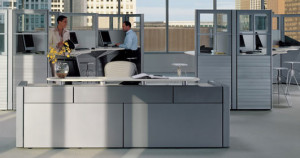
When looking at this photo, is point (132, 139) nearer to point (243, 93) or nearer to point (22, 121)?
point (22, 121)

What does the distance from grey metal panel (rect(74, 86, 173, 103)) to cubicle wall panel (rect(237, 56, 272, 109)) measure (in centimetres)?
353

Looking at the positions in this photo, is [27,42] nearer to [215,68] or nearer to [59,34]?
[59,34]

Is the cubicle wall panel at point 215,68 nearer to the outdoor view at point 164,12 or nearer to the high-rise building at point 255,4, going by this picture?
the outdoor view at point 164,12

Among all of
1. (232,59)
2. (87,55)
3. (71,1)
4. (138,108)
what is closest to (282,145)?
(138,108)

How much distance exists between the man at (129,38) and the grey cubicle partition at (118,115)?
6.20 meters

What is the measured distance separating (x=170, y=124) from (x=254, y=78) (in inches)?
141

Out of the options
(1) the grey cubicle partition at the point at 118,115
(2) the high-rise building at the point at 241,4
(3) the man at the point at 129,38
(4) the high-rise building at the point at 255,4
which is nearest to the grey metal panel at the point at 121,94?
(1) the grey cubicle partition at the point at 118,115

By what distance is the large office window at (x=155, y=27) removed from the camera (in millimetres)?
17594

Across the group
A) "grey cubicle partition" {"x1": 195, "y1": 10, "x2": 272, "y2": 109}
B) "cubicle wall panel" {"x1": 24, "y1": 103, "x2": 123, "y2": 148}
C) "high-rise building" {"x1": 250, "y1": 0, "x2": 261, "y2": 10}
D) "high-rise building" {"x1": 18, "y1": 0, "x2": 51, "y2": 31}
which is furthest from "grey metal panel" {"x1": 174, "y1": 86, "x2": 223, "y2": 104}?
"high-rise building" {"x1": 250, "y1": 0, "x2": 261, "y2": 10}

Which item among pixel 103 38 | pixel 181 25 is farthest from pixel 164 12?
pixel 103 38

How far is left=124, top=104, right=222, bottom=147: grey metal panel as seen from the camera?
5.30 m

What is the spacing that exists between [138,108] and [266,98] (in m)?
3.88

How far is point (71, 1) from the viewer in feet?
56.5

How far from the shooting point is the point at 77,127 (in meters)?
5.29
